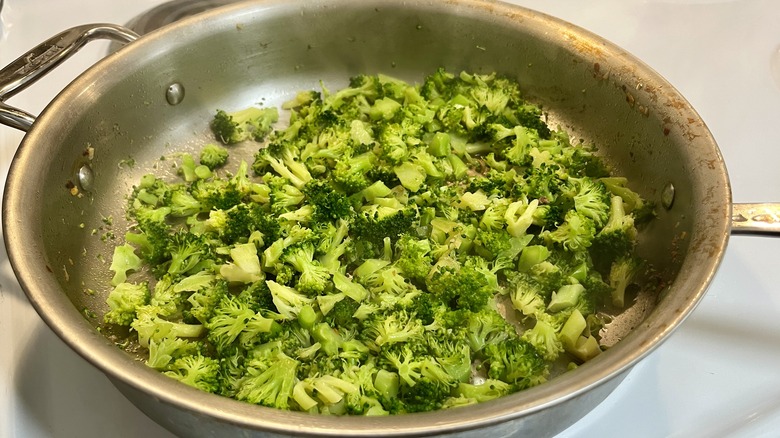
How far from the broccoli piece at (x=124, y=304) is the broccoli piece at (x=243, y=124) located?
588 mm

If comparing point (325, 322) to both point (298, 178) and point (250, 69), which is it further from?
point (250, 69)

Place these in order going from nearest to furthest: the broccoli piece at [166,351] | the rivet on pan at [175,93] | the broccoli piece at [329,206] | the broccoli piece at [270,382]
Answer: the broccoli piece at [270,382]
the broccoli piece at [166,351]
the broccoli piece at [329,206]
the rivet on pan at [175,93]

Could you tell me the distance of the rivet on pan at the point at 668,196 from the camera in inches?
52.4

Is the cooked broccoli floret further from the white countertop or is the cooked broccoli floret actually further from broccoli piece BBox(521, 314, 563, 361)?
the white countertop

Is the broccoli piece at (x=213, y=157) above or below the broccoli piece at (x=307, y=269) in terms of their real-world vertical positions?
above

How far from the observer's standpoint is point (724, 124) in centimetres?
179

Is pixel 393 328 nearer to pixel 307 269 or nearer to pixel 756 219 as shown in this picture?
pixel 307 269

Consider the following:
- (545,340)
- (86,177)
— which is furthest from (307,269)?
(86,177)

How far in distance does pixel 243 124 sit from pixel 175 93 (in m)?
0.20

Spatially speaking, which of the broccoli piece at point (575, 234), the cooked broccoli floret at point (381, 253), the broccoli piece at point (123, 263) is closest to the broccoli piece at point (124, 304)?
the cooked broccoli floret at point (381, 253)

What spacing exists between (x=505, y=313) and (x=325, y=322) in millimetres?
392

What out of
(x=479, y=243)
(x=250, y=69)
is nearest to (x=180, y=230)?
(x=250, y=69)

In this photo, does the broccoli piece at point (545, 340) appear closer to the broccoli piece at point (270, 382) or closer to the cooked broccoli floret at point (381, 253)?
the cooked broccoli floret at point (381, 253)

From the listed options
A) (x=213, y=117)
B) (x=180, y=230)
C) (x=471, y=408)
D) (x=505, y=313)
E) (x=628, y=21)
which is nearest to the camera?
(x=471, y=408)
